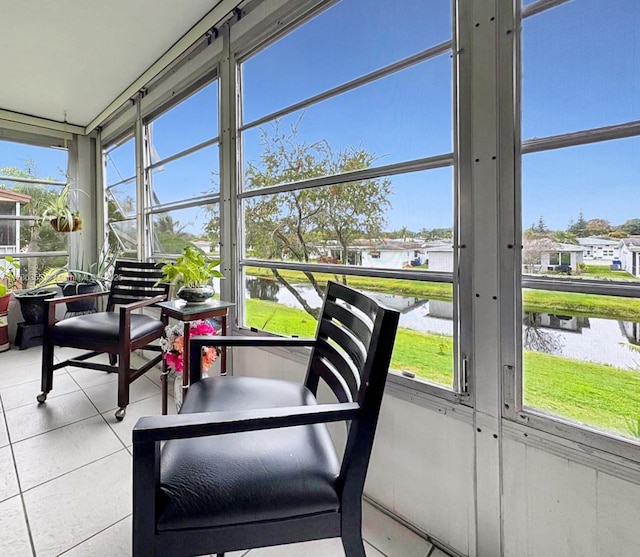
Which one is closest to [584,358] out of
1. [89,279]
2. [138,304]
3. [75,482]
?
[75,482]

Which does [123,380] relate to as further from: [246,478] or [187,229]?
[246,478]

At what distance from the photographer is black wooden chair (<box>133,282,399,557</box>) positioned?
704 mm

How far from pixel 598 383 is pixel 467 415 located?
1.21ft

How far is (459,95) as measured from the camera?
1107mm

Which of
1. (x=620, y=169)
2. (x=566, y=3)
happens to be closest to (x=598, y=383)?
(x=620, y=169)

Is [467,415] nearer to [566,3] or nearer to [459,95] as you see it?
[459,95]

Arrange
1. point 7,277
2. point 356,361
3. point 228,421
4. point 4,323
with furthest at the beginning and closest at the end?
point 7,277, point 4,323, point 356,361, point 228,421

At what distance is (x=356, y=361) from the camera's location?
39.0 inches

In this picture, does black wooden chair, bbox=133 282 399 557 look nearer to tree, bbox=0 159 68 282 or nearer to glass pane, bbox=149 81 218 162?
glass pane, bbox=149 81 218 162

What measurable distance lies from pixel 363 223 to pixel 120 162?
337 centimetres

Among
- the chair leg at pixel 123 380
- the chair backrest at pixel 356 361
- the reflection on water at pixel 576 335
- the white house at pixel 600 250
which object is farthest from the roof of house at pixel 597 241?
the chair leg at pixel 123 380

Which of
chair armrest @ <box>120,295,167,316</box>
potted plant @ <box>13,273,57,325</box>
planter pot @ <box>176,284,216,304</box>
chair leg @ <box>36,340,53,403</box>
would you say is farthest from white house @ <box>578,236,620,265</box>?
potted plant @ <box>13,273,57,325</box>

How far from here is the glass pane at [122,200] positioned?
3363 mm

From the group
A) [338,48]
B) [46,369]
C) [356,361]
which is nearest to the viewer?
[356,361]
